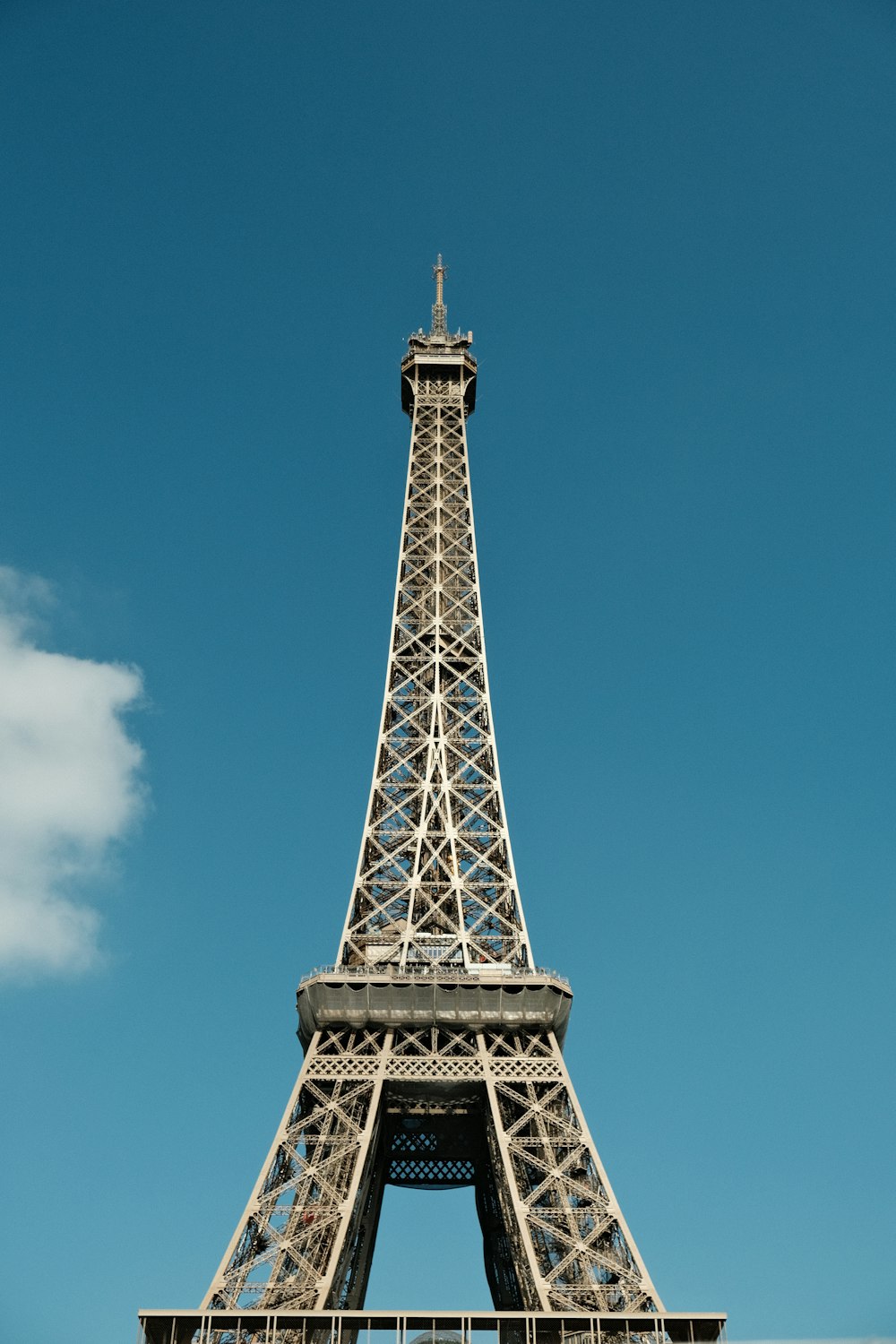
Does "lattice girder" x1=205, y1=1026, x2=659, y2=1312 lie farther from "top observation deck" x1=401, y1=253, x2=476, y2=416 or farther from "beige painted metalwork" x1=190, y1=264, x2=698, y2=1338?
"top observation deck" x1=401, y1=253, x2=476, y2=416

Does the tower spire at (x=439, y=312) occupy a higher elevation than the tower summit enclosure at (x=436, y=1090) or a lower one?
higher

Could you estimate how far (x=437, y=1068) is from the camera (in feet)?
164

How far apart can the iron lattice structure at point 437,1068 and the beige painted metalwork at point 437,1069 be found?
3.1 inches

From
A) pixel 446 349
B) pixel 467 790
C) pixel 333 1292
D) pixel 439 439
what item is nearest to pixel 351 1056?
pixel 333 1292

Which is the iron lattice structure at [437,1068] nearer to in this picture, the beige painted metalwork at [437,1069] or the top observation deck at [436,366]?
the beige painted metalwork at [437,1069]

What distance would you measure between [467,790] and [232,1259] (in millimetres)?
23153

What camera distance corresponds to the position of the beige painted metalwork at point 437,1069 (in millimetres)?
44062

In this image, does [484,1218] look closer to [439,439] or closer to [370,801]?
[370,801]

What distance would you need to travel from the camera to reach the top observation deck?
78000 millimetres

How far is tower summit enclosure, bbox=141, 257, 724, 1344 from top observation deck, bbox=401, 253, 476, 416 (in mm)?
16046

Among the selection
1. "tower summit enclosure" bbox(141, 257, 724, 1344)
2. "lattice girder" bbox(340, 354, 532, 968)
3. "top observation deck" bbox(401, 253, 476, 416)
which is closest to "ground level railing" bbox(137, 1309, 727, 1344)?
"tower summit enclosure" bbox(141, 257, 724, 1344)

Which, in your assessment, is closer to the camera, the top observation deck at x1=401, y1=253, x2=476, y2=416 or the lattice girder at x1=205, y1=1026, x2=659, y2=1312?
the lattice girder at x1=205, y1=1026, x2=659, y2=1312

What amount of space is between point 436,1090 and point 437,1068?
1043mm

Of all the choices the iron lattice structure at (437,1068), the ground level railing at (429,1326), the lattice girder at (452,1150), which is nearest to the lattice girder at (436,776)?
the iron lattice structure at (437,1068)
